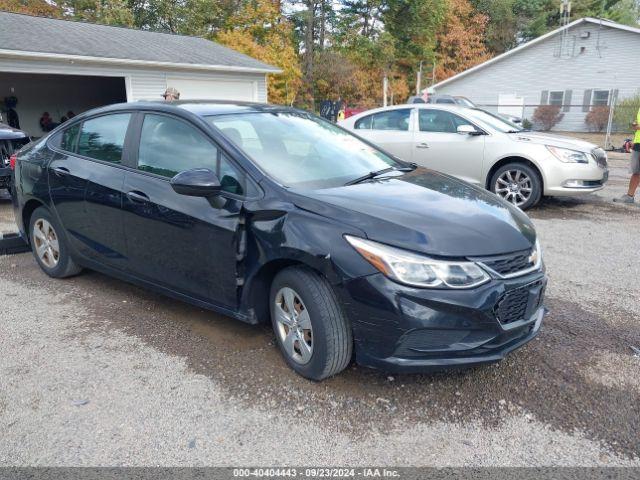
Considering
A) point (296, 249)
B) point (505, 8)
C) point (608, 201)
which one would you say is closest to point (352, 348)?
point (296, 249)

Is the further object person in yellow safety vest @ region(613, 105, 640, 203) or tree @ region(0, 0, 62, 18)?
tree @ region(0, 0, 62, 18)

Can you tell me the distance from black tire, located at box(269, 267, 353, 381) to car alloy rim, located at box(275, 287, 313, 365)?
0.06m

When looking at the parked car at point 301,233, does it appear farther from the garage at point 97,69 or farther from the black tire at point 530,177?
the garage at point 97,69

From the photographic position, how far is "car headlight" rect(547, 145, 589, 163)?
7.88m

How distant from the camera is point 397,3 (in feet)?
122

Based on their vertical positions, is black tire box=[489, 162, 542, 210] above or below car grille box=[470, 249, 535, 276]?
below

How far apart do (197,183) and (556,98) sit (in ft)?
100

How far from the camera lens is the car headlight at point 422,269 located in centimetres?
276

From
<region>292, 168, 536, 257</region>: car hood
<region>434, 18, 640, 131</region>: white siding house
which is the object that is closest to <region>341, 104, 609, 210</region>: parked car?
<region>292, 168, 536, 257</region>: car hood

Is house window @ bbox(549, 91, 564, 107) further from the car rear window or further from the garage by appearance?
the car rear window

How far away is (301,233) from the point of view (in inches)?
120

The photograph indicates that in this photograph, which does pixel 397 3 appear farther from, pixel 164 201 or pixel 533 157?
pixel 164 201

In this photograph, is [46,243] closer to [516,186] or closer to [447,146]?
[447,146]

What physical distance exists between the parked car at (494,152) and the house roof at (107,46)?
908cm
